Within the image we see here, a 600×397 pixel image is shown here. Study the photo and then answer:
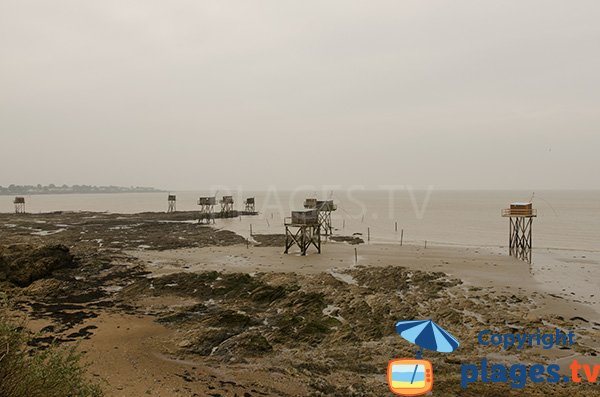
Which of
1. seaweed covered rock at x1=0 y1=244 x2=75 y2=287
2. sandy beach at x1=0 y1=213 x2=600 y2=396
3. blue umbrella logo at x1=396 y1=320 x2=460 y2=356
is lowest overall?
sandy beach at x1=0 y1=213 x2=600 y2=396

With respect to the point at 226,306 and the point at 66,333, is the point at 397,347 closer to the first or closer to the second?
the point at 226,306

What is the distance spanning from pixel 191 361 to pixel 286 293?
820cm

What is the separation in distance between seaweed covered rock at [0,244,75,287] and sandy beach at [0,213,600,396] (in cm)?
31

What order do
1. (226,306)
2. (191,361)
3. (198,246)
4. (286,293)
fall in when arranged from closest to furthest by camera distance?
1. (191,361)
2. (226,306)
3. (286,293)
4. (198,246)

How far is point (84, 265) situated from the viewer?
1089 inches

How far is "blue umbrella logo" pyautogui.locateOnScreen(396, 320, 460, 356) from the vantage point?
9052 mm

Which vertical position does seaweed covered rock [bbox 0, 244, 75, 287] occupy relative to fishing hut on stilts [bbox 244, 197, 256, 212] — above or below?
below

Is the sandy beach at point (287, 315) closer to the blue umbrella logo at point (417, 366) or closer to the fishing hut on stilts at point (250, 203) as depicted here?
the blue umbrella logo at point (417, 366)

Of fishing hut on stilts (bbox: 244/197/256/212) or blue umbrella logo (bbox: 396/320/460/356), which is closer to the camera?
blue umbrella logo (bbox: 396/320/460/356)

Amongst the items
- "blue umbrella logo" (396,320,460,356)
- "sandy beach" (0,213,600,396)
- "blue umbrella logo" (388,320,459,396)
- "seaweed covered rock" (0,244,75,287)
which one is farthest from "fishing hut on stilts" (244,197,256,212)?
"blue umbrella logo" (388,320,459,396)

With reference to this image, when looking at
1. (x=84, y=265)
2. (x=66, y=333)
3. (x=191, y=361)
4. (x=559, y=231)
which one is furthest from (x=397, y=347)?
(x=559, y=231)

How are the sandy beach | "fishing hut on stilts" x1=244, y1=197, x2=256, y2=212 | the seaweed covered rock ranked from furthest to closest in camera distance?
"fishing hut on stilts" x1=244, y1=197, x2=256, y2=212, the seaweed covered rock, the sandy beach

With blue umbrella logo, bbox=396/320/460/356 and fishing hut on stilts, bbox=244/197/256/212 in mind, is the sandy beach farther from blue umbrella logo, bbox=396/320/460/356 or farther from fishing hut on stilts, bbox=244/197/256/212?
fishing hut on stilts, bbox=244/197/256/212

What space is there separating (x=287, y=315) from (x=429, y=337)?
8.83 m
